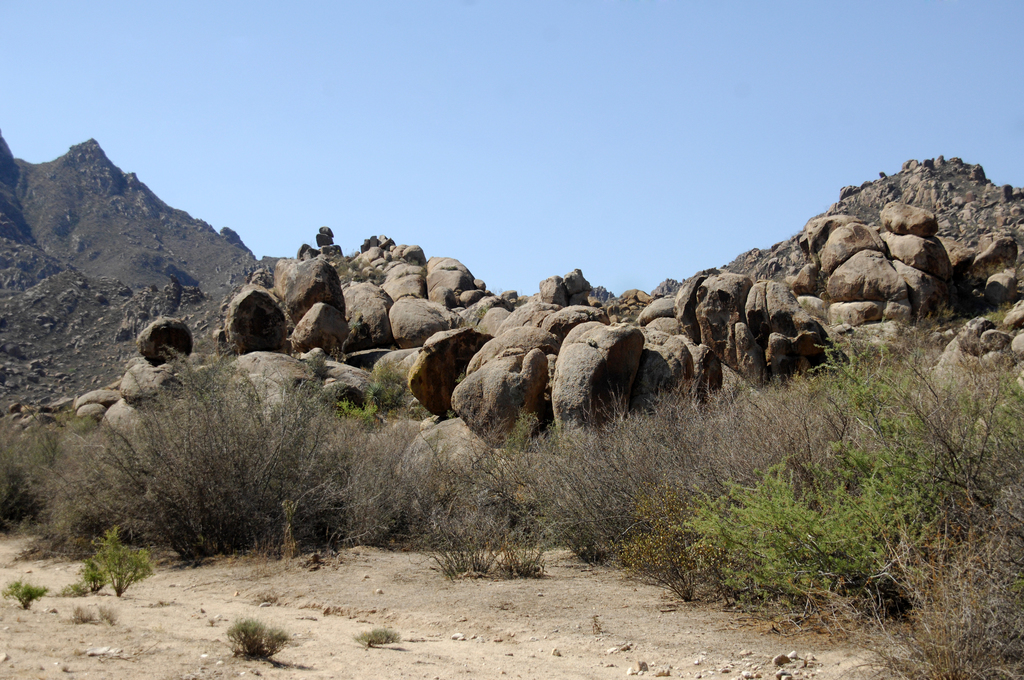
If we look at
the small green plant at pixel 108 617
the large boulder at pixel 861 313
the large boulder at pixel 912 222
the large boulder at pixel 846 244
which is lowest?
the small green plant at pixel 108 617

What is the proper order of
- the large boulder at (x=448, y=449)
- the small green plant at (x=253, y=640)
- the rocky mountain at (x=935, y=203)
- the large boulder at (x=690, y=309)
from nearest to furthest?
the small green plant at (x=253, y=640)
the large boulder at (x=448, y=449)
the large boulder at (x=690, y=309)
the rocky mountain at (x=935, y=203)

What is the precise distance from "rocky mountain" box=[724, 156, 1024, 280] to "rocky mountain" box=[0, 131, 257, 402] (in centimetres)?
3398

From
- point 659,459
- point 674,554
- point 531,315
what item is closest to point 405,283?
point 531,315

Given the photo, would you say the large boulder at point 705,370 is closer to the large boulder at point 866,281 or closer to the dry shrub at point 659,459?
the dry shrub at point 659,459

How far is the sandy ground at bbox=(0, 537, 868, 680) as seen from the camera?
5.55 m

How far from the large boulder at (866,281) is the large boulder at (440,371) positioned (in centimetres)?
1423

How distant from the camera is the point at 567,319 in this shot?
1886cm

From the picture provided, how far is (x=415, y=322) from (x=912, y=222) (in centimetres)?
1746

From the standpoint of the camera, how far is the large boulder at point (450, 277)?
1394 inches

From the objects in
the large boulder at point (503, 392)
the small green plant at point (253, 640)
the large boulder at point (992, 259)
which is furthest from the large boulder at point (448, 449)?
the large boulder at point (992, 259)

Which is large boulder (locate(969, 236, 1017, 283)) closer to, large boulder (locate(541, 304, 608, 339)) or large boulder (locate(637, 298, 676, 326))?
large boulder (locate(637, 298, 676, 326))

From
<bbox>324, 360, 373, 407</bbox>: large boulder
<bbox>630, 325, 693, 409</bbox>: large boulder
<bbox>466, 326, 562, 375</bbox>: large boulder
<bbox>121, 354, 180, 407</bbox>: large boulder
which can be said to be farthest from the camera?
<bbox>324, 360, 373, 407</bbox>: large boulder

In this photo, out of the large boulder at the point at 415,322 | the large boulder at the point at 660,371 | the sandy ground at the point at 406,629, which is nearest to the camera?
the sandy ground at the point at 406,629

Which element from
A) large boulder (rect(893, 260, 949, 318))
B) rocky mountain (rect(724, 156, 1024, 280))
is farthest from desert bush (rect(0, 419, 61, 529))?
rocky mountain (rect(724, 156, 1024, 280))
